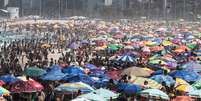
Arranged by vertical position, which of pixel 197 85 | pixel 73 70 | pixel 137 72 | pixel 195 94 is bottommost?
pixel 195 94

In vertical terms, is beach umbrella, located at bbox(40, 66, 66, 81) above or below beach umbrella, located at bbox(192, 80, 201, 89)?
above

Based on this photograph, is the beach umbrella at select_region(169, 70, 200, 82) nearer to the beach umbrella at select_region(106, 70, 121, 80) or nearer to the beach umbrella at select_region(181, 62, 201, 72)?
the beach umbrella at select_region(106, 70, 121, 80)

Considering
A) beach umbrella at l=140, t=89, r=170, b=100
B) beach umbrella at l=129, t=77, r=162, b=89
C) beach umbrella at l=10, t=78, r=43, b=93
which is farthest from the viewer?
beach umbrella at l=129, t=77, r=162, b=89

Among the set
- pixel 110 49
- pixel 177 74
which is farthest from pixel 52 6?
pixel 177 74

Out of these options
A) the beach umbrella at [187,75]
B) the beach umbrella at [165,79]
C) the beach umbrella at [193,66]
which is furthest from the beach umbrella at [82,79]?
the beach umbrella at [193,66]

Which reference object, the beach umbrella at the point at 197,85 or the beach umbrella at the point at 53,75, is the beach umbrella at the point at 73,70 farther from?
the beach umbrella at the point at 197,85

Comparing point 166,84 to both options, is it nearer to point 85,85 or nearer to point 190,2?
point 85,85

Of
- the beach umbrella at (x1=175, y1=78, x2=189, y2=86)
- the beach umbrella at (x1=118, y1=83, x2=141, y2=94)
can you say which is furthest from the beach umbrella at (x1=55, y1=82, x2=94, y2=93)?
the beach umbrella at (x1=175, y1=78, x2=189, y2=86)

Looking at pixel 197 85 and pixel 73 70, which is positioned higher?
pixel 73 70

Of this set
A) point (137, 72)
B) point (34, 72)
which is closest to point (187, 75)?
point (137, 72)

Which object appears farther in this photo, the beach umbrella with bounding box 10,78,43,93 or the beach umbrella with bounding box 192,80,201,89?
the beach umbrella with bounding box 192,80,201,89

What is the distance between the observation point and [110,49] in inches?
1328

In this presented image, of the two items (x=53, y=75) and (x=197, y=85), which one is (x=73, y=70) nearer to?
(x=53, y=75)

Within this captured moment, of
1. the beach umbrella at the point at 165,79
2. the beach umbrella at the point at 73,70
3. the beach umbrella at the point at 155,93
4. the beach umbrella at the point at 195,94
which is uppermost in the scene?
the beach umbrella at the point at 73,70
